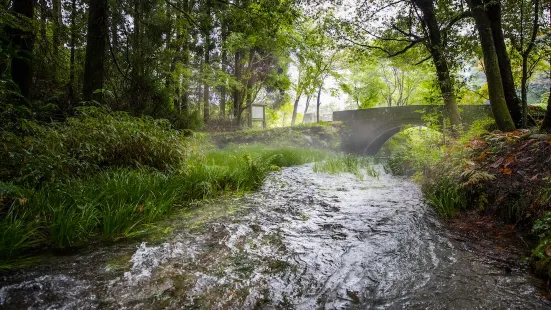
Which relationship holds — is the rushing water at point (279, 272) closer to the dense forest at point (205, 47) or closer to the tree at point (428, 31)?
the dense forest at point (205, 47)

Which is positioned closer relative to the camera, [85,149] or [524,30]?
[85,149]

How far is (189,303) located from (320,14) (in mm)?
A: 9620

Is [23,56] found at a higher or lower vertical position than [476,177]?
higher

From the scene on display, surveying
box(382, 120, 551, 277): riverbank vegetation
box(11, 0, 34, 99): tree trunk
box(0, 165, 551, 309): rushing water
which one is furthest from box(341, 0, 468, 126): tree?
box(11, 0, 34, 99): tree trunk

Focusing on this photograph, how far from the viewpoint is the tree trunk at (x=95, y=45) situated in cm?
600

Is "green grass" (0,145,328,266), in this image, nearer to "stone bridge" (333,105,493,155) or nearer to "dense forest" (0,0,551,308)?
"dense forest" (0,0,551,308)

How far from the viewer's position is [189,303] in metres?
1.90

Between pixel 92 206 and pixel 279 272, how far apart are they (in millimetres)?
2249

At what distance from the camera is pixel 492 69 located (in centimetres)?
549

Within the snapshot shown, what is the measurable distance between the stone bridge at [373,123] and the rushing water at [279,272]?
35.0 ft

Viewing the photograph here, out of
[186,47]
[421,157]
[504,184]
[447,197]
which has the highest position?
[186,47]

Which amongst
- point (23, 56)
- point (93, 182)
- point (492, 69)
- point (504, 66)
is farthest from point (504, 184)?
point (23, 56)

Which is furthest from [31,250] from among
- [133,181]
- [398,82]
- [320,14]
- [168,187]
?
[398,82]

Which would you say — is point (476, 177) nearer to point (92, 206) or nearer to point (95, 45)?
A: point (92, 206)
